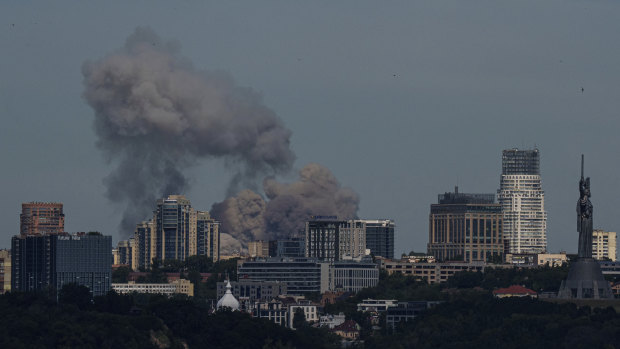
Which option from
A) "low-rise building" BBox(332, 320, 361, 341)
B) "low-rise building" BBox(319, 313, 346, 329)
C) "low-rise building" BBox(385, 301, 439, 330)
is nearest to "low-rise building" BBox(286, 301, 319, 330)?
"low-rise building" BBox(319, 313, 346, 329)

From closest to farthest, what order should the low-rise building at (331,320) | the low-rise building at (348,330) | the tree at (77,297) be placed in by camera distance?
the tree at (77,297)
the low-rise building at (348,330)
the low-rise building at (331,320)

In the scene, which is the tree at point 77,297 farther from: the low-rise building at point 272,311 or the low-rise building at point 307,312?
the low-rise building at point 307,312

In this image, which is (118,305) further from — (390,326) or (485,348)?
(390,326)

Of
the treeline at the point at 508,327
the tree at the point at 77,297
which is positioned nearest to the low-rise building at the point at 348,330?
the treeline at the point at 508,327

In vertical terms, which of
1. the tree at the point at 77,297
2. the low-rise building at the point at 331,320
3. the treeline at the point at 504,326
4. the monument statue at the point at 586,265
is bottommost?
the low-rise building at the point at 331,320

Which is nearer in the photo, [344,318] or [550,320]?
[550,320]

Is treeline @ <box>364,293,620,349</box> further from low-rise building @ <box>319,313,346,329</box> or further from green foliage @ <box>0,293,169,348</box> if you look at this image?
low-rise building @ <box>319,313,346,329</box>

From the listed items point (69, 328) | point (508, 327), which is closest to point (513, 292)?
point (508, 327)

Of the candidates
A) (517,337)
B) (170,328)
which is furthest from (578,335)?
(170,328)
